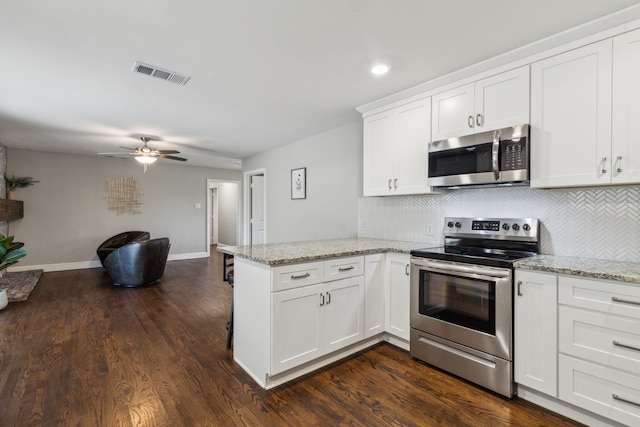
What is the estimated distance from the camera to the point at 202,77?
8.39 feet

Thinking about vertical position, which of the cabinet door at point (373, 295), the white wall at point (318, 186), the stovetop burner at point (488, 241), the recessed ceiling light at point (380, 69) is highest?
the recessed ceiling light at point (380, 69)

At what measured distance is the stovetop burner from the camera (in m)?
2.11

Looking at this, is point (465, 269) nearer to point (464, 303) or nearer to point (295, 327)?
point (464, 303)

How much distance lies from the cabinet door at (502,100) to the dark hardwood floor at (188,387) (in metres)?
1.90

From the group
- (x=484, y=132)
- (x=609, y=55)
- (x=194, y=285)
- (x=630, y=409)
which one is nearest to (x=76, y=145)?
(x=194, y=285)

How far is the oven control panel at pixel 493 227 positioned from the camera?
228 cm

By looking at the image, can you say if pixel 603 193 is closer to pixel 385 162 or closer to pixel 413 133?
pixel 413 133

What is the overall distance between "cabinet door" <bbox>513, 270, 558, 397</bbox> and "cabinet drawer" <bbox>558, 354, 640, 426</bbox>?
0.06m

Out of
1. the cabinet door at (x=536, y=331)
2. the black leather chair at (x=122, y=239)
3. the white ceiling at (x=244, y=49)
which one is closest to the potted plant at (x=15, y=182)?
the black leather chair at (x=122, y=239)

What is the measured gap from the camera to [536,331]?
1.85 m

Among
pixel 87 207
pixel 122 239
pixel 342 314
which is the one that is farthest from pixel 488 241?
pixel 87 207

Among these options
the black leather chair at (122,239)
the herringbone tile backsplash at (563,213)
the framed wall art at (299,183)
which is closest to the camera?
the herringbone tile backsplash at (563,213)

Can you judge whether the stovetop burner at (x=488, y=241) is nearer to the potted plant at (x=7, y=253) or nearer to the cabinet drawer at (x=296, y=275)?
the cabinet drawer at (x=296, y=275)

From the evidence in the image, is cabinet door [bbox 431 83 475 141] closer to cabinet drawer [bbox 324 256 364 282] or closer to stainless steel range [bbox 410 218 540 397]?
stainless steel range [bbox 410 218 540 397]
